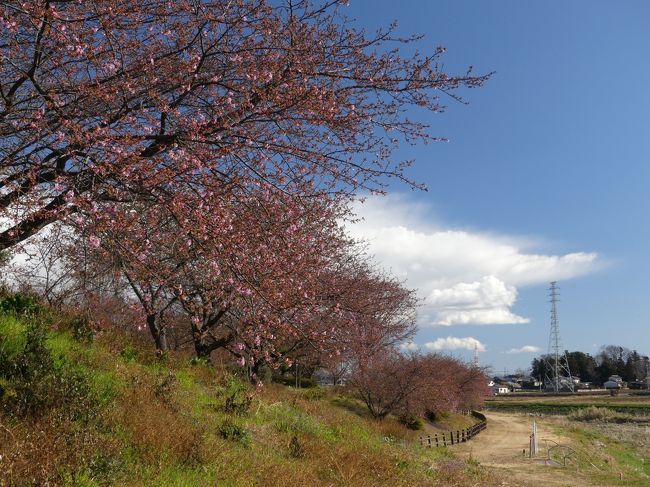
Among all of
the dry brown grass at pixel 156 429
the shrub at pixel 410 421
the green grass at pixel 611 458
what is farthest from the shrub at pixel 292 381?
the dry brown grass at pixel 156 429

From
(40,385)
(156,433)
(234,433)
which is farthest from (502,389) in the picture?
(40,385)

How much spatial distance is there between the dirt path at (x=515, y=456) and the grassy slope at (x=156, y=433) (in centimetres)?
960

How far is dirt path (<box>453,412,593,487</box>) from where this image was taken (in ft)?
66.7

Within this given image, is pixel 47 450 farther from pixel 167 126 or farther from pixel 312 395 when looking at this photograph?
pixel 312 395

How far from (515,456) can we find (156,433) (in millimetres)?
24653

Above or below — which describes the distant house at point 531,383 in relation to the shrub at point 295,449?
below

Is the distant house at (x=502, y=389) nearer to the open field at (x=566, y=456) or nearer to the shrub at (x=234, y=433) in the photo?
the open field at (x=566, y=456)

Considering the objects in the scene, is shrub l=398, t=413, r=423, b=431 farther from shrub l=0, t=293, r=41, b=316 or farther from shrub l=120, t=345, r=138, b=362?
shrub l=0, t=293, r=41, b=316

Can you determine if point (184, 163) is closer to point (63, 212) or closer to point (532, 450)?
point (63, 212)

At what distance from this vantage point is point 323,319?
14484 millimetres

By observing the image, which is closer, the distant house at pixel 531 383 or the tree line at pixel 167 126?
the tree line at pixel 167 126

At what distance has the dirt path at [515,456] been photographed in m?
20.3

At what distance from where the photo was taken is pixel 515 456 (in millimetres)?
27078

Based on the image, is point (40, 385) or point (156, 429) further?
point (156, 429)
